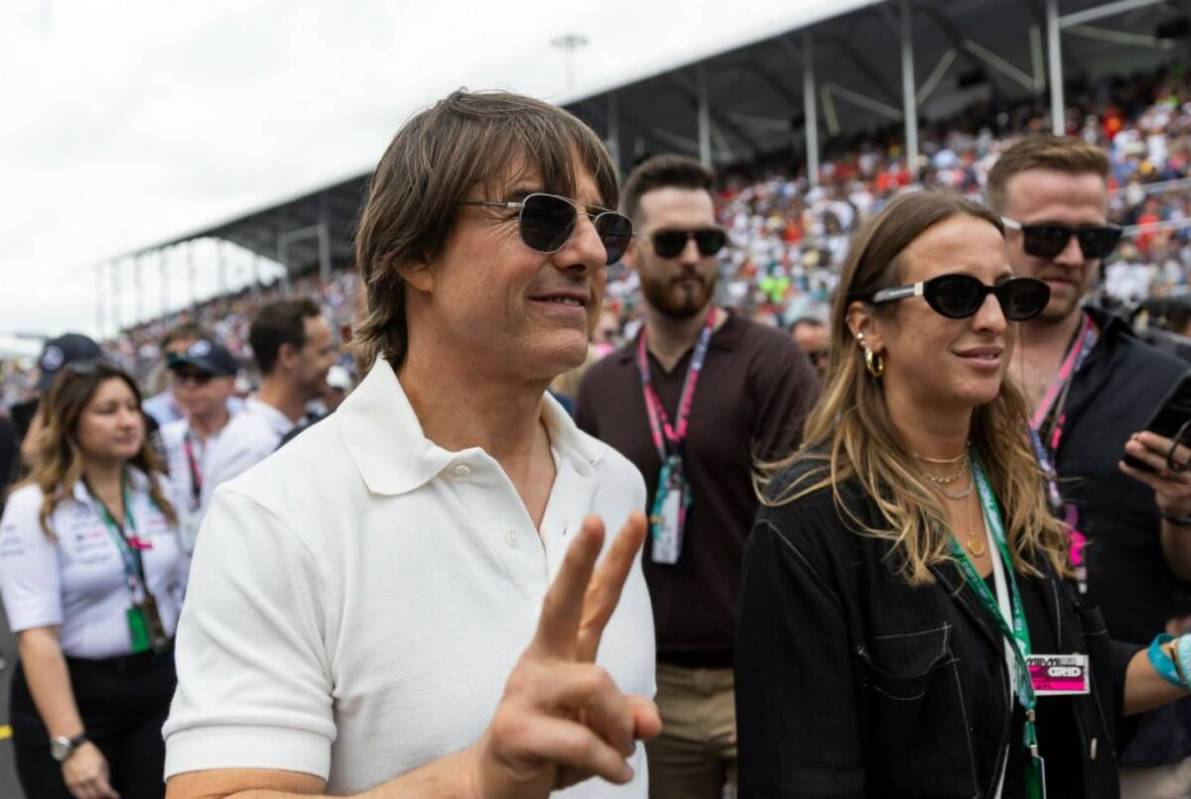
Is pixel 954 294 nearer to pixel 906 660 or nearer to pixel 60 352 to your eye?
pixel 906 660

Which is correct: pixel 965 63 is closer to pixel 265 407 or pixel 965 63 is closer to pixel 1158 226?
pixel 1158 226

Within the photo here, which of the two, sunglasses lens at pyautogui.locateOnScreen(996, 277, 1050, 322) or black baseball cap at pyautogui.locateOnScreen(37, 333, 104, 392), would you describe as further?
black baseball cap at pyautogui.locateOnScreen(37, 333, 104, 392)

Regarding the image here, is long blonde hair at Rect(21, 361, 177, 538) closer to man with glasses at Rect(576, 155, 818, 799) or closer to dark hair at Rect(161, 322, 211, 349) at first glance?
man with glasses at Rect(576, 155, 818, 799)

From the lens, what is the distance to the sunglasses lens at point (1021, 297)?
2004 mm

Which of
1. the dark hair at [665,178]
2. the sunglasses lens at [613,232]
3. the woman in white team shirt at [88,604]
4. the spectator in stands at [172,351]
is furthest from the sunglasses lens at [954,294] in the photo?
the spectator in stands at [172,351]

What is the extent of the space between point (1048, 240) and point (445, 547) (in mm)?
2114

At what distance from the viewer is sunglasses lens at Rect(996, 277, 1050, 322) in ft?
6.57

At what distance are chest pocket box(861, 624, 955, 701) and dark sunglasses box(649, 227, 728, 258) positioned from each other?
6.12ft

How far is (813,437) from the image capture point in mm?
2086

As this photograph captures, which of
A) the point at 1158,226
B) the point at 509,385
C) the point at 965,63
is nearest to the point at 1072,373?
the point at 509,385

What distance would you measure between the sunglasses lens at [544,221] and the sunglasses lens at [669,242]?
6.47 ft

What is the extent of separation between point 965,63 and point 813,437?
23669 millimetres

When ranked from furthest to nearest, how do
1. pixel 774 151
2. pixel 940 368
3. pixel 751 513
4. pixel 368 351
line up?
pixel 774 151 → pixel 751 513 → pixel 940 368 → pixel 368 351

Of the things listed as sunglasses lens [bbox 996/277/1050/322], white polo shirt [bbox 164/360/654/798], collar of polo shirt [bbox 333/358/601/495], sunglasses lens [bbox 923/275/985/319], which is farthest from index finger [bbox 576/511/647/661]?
sunglasses lens [bbox 996/277/1050/322]
